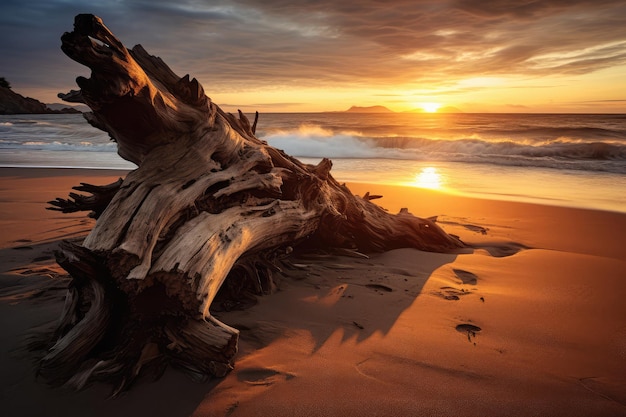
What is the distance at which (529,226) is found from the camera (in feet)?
20.4

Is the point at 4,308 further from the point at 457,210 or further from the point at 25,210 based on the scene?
the point at 457,210

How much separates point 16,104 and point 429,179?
7797 cm

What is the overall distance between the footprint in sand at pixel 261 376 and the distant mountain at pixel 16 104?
264 feet

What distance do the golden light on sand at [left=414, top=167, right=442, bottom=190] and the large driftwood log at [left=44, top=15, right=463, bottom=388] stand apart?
6.44 meters

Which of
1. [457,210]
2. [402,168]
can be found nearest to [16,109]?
[402,168]

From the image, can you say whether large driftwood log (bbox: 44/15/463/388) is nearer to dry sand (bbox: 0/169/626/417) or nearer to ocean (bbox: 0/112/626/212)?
dry sand (bbox: 0/169/626/417)

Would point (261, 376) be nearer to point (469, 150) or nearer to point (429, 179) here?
point (429, 179)

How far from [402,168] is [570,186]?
5.12 meters

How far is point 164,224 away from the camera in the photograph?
272 cm

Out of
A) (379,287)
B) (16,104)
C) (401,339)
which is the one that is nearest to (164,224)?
(401,339)

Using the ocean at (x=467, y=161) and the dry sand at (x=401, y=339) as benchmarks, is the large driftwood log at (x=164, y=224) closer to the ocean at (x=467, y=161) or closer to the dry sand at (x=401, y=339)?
the dry sand at (x=401, y=339)

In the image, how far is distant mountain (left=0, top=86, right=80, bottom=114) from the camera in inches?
2601

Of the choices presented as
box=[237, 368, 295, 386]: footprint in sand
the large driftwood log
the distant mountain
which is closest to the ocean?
the large driftwood log

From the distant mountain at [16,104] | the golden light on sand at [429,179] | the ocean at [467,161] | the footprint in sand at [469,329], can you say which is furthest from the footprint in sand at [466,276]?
the distant mountain at [16,104]
